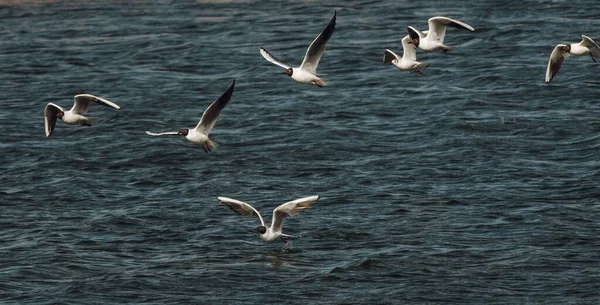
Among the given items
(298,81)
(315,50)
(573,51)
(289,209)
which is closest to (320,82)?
(315,50)

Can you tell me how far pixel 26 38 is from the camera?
53.7 meters

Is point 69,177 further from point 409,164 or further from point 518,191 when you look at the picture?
point 518,191

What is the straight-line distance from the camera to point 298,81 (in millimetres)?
27844

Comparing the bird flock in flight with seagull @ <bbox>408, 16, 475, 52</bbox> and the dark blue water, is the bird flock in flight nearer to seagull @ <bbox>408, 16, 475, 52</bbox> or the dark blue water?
seagull @ <bbox>408, 16, 475, 52</bbox>

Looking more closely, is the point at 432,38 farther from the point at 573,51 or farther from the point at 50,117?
the point at 50,117

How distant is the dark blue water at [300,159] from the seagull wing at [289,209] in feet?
2.93

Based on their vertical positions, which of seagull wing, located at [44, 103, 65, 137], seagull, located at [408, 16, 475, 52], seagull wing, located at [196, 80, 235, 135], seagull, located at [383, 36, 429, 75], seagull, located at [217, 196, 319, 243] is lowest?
seagull, located at [217, 196, 319, 243]

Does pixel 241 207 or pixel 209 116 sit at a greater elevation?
pixel 209 116

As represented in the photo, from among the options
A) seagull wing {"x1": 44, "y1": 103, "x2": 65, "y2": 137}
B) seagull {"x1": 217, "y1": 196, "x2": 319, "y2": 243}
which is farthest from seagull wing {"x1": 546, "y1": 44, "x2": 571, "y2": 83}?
seagull wing {"x1": 44, "y1": 103, "x2": 65, "y2": 137}

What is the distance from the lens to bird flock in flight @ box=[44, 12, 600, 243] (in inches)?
1026

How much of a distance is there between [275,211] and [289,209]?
1.13 feet

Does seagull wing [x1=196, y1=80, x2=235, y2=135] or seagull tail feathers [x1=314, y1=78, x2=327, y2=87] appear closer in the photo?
Answer: seagull wing [x1=196, y1=80, x2=235, y2=135]

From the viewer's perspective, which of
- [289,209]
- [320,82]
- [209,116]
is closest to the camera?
[289,209]

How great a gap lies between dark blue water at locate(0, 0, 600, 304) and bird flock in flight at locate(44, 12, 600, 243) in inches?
51.3
